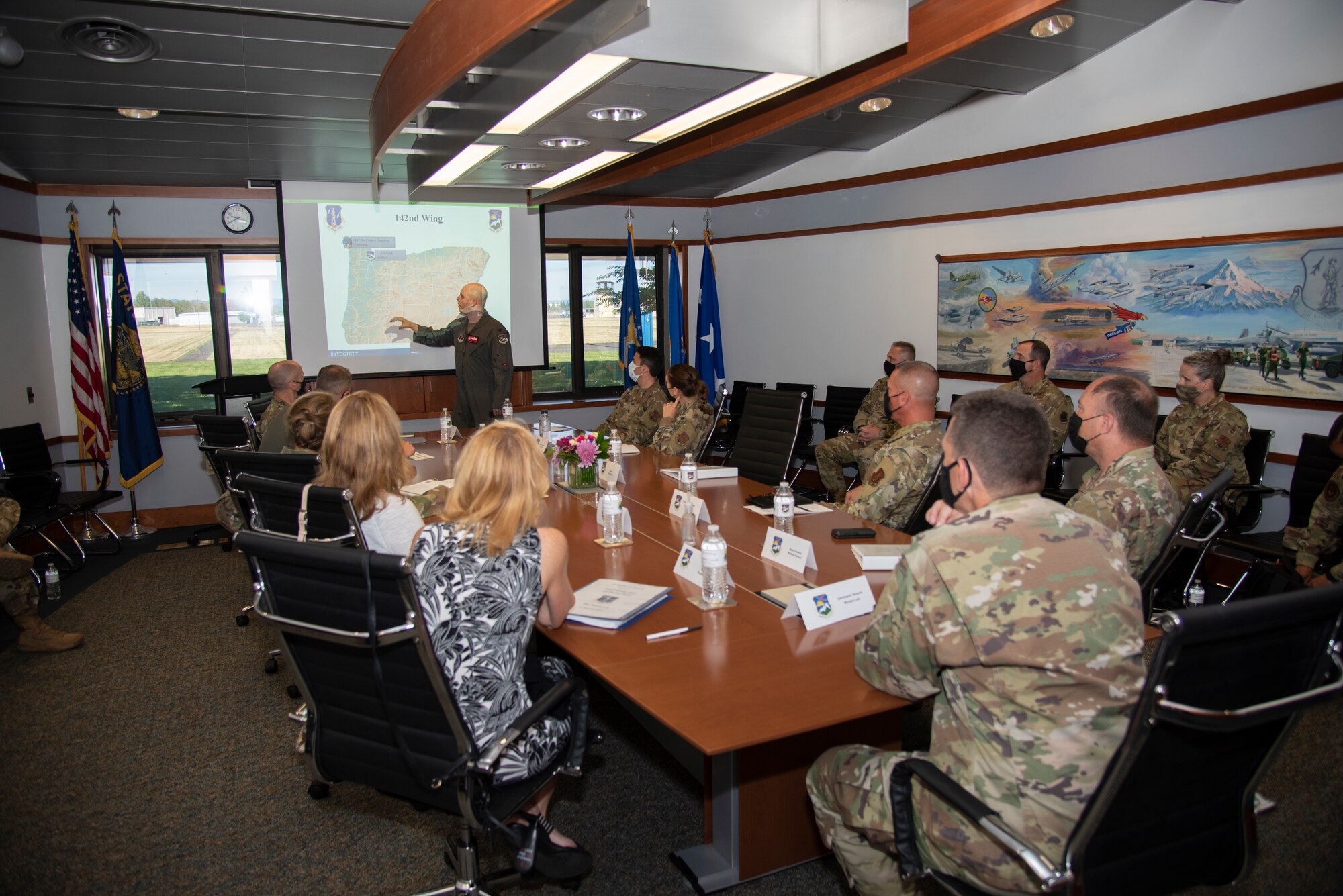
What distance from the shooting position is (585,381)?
8922 mm

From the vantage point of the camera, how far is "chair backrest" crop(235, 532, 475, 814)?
1754 millimetres

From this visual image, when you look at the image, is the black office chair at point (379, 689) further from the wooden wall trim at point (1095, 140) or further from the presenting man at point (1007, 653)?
the wooden wall trim at point (1095, 140)

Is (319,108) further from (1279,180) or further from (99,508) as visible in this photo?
(1279,180)

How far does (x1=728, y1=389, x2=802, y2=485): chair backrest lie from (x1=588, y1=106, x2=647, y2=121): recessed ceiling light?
70.2 inches

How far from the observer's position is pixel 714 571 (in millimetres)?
2467

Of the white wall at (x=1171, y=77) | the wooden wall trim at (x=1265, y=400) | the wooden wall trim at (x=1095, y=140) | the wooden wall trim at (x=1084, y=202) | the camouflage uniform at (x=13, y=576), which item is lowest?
the camouflage uniform at (x=13, y=576)

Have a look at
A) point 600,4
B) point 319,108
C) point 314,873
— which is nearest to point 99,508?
point 319,108

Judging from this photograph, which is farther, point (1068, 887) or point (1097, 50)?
point (1097, 50)

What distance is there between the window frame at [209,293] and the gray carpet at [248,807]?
3683 millimetres

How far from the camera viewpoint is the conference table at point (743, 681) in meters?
1.88

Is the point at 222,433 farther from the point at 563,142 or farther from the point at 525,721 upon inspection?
the point at 525,721

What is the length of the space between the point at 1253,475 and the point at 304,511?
15.8ft

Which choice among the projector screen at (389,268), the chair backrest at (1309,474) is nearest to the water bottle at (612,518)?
the chair backrest at (1309,474)

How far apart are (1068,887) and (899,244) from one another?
6.20m
